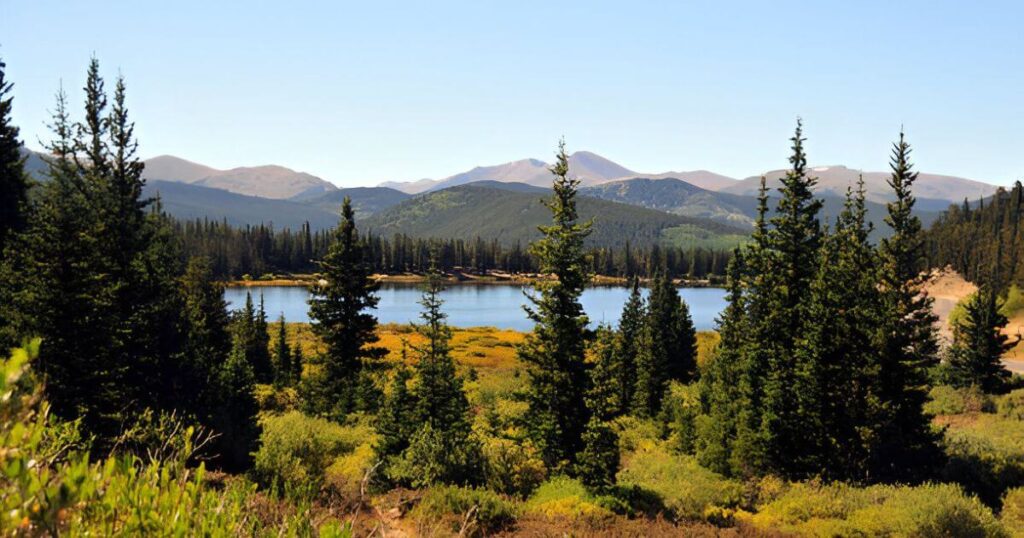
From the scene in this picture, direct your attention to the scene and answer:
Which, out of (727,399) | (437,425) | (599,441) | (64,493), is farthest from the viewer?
(727,399)

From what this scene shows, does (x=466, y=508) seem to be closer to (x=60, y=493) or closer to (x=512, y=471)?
(x=512, y=471)

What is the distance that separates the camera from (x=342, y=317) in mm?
38250

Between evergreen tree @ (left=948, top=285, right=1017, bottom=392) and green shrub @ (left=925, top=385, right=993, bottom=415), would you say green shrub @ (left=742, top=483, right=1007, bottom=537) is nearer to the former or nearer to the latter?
green shrub @ (left=925, top=385, right=993, bottom=415)

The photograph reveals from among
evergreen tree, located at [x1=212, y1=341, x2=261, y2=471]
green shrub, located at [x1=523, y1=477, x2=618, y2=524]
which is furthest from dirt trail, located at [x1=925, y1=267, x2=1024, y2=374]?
evergreen tree, located at [x1=212, y1=341, x2=261, y2=471]

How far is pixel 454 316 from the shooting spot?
113 meters

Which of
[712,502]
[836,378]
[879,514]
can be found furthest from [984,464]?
A: [712,502]

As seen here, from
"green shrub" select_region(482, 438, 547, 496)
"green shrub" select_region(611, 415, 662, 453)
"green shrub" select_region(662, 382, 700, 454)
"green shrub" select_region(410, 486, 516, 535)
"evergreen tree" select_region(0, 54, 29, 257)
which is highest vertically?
"evergreen tree" select_region(0, 54, 29, 257)

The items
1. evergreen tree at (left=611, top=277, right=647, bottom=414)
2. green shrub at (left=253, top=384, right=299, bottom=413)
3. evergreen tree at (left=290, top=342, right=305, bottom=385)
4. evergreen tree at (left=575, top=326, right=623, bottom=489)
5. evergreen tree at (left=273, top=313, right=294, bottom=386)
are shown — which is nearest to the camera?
evergreen tree at (left=575, top=326, right=623, bottom=489)

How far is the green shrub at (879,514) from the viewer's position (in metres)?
14.8

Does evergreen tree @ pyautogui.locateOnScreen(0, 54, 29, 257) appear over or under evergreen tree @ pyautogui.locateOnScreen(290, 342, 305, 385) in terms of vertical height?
over

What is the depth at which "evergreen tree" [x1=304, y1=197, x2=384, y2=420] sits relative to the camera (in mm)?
36750

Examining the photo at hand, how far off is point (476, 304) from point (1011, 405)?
110242 mm

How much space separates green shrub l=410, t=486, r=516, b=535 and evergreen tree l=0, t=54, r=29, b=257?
29007mm

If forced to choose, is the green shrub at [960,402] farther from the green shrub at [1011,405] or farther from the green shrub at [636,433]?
the green shrub at [636,433]
